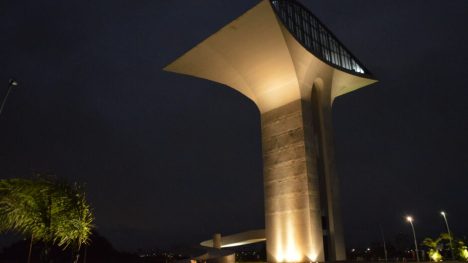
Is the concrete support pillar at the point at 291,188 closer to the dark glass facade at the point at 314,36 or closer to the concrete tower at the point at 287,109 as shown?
the concrete tower at the point at 287,109

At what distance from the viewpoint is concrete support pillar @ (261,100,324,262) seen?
71.3 ft

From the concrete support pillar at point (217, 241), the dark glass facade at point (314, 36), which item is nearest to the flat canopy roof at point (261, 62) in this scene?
the dark glass facade at point (314, 36)

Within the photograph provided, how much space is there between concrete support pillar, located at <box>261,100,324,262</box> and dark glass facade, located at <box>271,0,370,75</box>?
4.67 m

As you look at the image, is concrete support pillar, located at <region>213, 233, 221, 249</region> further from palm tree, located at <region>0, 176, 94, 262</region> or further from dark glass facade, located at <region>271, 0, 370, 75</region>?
palm tree, located at <region>0, 176, 94, 262</region>

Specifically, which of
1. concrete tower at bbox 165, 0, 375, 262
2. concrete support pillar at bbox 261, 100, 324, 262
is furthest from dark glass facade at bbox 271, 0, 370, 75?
concrete support pillar at bbox 261, 100, 324, 262

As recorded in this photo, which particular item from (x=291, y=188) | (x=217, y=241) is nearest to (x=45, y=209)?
(x=291, y=188)

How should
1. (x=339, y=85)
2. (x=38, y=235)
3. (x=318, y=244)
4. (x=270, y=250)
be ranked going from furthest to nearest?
(x=339, y=85), (x=270, y=250), (x=318, y=244), (x=38, y=235)

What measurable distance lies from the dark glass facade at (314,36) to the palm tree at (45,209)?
1546 cm

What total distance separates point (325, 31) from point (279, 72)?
25.4 feet

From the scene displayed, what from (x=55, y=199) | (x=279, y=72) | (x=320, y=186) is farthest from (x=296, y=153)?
(x=55, y=199)

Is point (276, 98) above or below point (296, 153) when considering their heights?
above

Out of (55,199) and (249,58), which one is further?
(249,58)

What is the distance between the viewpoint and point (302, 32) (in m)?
26.2

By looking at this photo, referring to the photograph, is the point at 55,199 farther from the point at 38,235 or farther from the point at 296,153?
the point at 296,153
